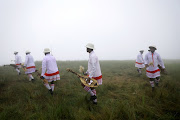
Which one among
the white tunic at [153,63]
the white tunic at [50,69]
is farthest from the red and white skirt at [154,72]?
the white tunic at [50,69]

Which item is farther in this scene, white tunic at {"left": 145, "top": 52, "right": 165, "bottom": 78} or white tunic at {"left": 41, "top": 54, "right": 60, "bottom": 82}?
white tunic at {"left": 145, "top": 52, "right": 165, "bottom": 78}

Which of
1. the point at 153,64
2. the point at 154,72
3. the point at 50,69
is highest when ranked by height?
the point at 153,64

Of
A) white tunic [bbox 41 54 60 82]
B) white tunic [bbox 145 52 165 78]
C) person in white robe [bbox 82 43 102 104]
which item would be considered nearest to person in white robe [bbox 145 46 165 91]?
white tunic [bbox 145 52 165 78]

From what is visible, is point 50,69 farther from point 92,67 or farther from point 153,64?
point 153,64

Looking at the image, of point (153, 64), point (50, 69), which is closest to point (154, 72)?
point (153, 64)

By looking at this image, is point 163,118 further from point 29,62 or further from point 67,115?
point 29,62

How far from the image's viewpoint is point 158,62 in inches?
231

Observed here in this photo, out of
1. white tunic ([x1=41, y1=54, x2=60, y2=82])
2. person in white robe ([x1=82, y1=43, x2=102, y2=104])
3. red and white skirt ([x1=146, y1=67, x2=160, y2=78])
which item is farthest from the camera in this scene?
red and white skirt ([x1=146, y1=67, x2=160, y2=78])

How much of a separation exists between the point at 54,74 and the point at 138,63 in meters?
8.25

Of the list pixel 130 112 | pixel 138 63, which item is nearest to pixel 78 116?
pixel 130 112

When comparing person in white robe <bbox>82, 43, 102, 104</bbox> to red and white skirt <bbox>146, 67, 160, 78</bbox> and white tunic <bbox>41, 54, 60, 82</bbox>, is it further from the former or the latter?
red and white skirt <bbox>146, 67, 160, 78</bbox>

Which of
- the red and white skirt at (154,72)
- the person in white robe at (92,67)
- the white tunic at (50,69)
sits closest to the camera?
the person in white robe at (92,67)

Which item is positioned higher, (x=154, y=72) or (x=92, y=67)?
(x=92, y=67)

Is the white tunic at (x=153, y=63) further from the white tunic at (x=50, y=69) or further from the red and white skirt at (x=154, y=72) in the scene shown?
the white tunic at (x=50, y=69)
